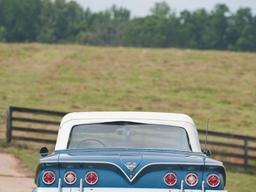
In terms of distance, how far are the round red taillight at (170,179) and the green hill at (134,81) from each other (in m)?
23.6

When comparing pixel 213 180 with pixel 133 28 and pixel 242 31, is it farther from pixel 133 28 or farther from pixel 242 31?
pixel 133 28

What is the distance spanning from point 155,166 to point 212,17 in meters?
136

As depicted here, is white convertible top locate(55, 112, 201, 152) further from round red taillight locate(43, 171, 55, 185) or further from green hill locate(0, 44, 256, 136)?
green hill locate(0, 44, 256, 136)

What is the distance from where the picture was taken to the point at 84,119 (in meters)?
9.71

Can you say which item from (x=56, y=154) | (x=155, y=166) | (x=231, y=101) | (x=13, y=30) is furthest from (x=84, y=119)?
(x=13, y=30)

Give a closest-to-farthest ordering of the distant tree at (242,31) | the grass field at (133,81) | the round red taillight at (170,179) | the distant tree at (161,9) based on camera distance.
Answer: the round red taillight at (170,179) < the grass field at (133,81) < the distant tree at (242,31) < the distant tree at (161,9)

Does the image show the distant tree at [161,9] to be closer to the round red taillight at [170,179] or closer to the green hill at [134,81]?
the green hill at [134,81]

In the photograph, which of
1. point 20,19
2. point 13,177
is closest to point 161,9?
point 20,19

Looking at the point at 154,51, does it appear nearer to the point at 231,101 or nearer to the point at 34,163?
the point at 231,101

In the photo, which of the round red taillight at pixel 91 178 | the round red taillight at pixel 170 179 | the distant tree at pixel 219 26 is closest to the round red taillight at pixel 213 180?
the round red taillight at pixel 170 179

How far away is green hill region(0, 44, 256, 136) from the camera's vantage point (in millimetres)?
36844

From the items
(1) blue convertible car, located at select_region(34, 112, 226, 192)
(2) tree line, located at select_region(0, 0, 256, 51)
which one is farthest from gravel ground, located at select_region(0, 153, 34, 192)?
(2) tree line, located at select_region(0, 0, 256, 51)

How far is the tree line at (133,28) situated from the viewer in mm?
129500

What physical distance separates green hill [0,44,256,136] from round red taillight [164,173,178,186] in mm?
23565
